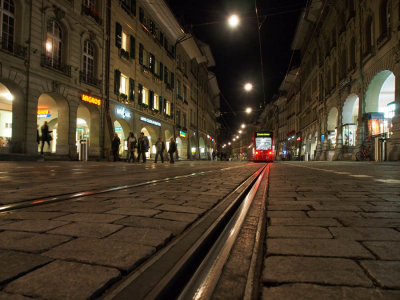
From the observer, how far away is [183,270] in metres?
1.18

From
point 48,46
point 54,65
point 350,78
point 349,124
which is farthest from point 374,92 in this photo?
point 48,46

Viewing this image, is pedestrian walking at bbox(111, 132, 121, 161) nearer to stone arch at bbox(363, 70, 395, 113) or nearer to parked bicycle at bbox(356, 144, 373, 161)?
parked bicycle at bbox(356, 144, 373, 161)

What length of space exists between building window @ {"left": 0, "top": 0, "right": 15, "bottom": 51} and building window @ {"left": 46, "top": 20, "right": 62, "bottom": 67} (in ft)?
6.16

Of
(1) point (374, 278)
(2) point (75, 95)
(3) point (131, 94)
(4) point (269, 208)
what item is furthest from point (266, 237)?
(3) point (131, 94)

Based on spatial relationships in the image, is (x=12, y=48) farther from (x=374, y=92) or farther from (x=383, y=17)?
(x=374, y=92)

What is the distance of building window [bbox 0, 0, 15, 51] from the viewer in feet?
43.1

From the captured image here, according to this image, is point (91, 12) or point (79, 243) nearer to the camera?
point (79, 243)

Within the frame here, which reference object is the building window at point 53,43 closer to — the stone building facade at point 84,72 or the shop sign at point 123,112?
the stone building facade at point 84,72

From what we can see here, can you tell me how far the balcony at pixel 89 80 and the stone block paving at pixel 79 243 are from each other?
16395 millimetres

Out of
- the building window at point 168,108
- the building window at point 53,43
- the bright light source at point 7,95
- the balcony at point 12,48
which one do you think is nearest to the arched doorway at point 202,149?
the building window at point 168,108

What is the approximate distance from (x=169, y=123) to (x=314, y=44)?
19521mm

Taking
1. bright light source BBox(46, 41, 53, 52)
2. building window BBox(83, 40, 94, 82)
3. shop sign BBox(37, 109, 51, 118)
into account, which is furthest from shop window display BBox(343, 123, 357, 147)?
shop sign BBox(37, 109, 51, 118)

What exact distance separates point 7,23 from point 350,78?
21.6 metres

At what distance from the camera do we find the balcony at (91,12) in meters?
17.6
